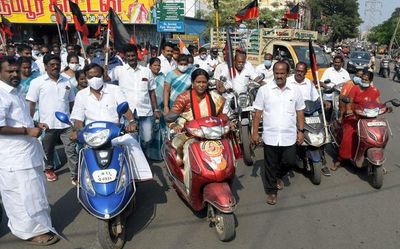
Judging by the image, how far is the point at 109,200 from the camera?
327 cm

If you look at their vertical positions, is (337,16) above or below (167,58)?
above

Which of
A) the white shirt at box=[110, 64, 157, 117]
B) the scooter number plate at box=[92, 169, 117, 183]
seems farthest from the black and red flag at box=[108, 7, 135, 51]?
the scooter number plate at box=[92, 169, 117, 183]

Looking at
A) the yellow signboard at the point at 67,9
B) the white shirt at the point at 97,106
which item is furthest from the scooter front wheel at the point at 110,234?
the yellow signboard at the point at 67,9

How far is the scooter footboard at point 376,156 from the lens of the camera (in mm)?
4770

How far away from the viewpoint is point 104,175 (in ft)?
11.0

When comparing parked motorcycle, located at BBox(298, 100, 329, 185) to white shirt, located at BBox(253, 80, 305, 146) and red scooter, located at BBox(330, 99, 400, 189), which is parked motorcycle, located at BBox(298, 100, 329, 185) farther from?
white shirt, located at BBox(253, 80, 305, 146)

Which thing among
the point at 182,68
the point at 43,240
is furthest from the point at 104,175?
the point at 182,68

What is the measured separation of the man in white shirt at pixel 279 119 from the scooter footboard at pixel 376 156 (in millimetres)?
1100

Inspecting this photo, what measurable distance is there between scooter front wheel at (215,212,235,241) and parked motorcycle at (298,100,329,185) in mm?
2008

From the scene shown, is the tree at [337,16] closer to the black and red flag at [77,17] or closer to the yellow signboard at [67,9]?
the yellow signboard at [67,9]

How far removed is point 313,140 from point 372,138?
2.47 ft

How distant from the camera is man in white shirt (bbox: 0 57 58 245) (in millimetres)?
3311

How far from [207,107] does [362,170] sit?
3039 mm

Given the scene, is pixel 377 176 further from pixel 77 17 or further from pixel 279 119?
pixel 77 17
